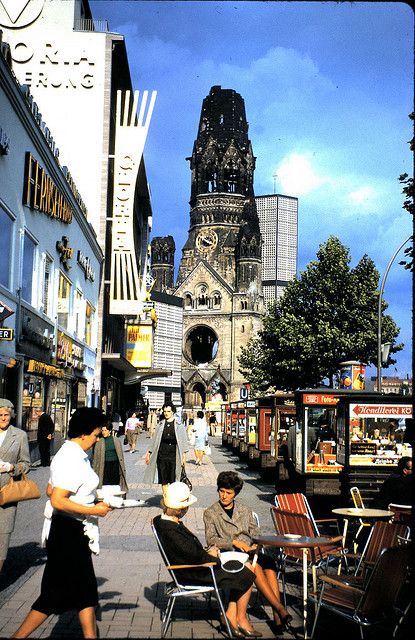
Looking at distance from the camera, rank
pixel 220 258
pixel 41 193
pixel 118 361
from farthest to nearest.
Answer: pixel 220 258 < pixel 118 361 < pixel 41 193

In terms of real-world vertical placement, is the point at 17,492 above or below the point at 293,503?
above

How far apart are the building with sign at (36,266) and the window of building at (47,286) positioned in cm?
3

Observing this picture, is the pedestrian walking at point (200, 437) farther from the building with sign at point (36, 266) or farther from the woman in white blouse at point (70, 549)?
the woman in white blouse at point (70, 549)

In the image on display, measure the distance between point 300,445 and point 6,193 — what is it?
336 inches

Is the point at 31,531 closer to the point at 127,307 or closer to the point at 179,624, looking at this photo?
the point at 179,624

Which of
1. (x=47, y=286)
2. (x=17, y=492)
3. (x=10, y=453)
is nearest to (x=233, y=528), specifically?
(x=17, y=492)

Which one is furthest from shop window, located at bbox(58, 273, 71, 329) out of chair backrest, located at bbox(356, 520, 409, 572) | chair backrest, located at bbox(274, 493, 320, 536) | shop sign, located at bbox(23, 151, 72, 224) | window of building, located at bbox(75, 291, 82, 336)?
chair backrest, located at bbox(356, 520, 409, 572)

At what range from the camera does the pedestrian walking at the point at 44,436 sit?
20922 mm

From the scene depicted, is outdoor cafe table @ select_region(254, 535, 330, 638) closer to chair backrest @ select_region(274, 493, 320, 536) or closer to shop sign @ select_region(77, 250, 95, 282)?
chair backrest @ select_region(274, 493, 320, 536)

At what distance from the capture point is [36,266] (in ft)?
71.3

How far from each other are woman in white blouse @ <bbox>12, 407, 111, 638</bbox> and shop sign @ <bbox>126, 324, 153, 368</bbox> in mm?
48144

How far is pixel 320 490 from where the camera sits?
12938 mm

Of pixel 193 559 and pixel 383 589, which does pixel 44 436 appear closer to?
pixel 193 559

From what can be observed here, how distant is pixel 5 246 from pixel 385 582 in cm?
1430
